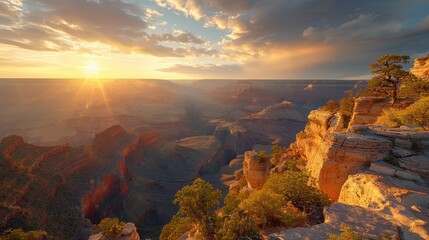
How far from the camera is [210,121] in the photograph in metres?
153

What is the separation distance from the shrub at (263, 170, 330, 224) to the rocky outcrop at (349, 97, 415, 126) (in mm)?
18376

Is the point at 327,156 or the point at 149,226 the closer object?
the point at 327,156

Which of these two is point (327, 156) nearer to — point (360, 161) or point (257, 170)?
point (360, 161)

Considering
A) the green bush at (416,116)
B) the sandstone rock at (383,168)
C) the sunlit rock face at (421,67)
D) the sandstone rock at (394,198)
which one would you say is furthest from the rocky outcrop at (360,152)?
the sunlit rock face at (421,67)

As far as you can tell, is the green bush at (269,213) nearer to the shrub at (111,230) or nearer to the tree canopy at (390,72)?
the shrub at (111,230)

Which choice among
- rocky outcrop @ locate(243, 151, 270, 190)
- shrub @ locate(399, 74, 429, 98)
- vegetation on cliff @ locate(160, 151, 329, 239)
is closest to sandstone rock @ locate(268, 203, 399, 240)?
vegetation on cliff @ locate(160, 151, 329, 239)

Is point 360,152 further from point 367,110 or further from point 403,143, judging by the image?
point 367,110

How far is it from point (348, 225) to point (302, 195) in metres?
4.56

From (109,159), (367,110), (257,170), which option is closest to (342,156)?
(367,110)

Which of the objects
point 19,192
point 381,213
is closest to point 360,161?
point 381,213

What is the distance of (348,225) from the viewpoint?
959 centimetres

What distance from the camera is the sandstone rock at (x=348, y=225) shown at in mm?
9016

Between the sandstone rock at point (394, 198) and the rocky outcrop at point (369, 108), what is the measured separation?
17.6 meters

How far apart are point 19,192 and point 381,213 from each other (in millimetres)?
36235
